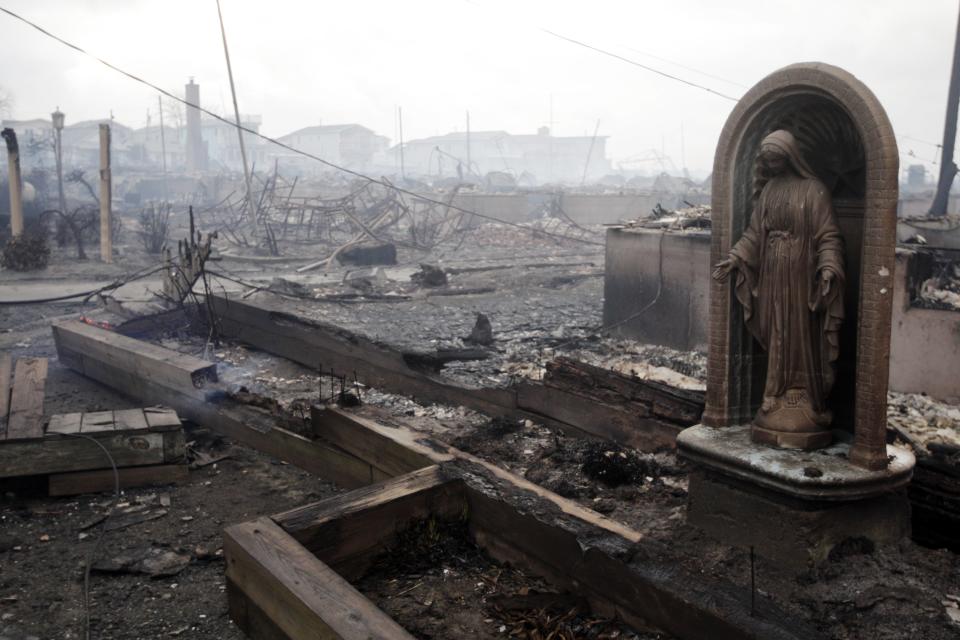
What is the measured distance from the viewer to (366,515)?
3.88 metres

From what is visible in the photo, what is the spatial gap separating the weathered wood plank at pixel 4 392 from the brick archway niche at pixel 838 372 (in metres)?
4.30

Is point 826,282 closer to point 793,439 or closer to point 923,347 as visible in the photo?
point 793,439

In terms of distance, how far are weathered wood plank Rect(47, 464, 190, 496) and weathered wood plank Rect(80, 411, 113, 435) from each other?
0.91 ft

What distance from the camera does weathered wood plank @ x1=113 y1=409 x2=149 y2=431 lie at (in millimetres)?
5152

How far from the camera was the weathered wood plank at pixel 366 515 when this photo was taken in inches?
146

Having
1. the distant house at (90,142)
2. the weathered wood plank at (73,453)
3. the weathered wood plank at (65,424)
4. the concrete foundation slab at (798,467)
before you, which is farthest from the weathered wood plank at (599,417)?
the distant house at (90,142)

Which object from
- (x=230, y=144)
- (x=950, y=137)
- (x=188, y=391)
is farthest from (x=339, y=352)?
(x=230, y=144)

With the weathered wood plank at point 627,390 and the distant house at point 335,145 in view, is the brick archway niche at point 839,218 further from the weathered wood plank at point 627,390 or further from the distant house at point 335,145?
the distant house at point 335,145

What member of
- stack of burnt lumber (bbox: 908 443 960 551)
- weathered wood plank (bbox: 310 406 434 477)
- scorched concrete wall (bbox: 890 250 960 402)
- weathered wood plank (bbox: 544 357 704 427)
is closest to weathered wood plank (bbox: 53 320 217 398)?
weathered wood plank (bbox: 310 406 434 477)

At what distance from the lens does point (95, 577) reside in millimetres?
4141

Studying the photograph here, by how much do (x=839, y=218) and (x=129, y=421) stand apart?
455 centimetres

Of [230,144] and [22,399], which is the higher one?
[230,144]

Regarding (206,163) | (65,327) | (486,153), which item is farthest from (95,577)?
(486,153)

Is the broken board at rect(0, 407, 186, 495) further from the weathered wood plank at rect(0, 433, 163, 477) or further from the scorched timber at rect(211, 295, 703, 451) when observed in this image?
the scorched timber at rect(211, 295, 703, 451)
